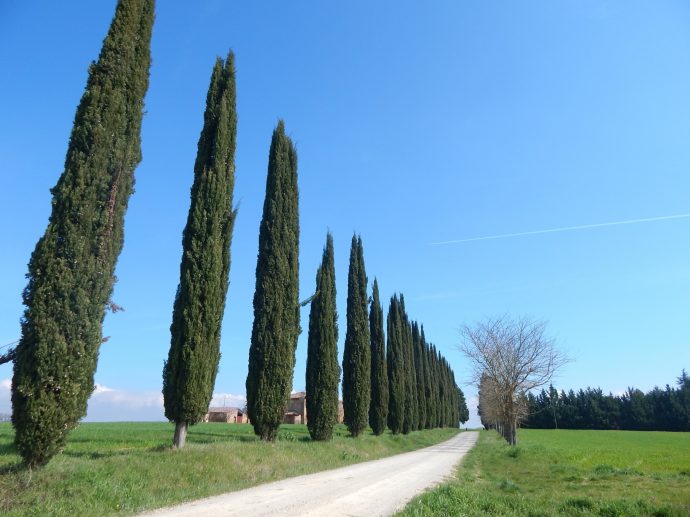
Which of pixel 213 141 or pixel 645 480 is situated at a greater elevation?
pixel 213 141

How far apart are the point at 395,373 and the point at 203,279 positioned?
2775cm

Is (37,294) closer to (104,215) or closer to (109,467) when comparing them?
(104,215)

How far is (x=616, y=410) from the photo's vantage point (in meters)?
101

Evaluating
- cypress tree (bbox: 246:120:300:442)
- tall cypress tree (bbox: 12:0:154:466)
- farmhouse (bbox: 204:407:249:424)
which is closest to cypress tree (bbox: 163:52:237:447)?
tall cypress tree (bbox: 12:0:154:466)

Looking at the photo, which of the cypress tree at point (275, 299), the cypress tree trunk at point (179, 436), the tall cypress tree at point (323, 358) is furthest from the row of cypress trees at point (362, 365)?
the cypress tree trunk at point (179, 436)

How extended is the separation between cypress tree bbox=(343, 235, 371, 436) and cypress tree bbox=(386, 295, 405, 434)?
27.6 ft

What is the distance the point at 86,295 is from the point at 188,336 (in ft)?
14.5

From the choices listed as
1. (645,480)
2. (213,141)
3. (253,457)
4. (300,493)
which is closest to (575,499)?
(300,493)

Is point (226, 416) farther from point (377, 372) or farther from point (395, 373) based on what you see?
point (377, 372)

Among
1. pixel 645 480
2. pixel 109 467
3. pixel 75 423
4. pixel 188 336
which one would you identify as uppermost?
pixel 188 336

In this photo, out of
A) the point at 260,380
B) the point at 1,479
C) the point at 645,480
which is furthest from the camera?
the point at 260,380

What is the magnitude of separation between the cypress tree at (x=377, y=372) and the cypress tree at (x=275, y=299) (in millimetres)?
16202

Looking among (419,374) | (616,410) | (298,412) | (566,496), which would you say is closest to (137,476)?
(566,496)

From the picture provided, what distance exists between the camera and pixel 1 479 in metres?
7.54
